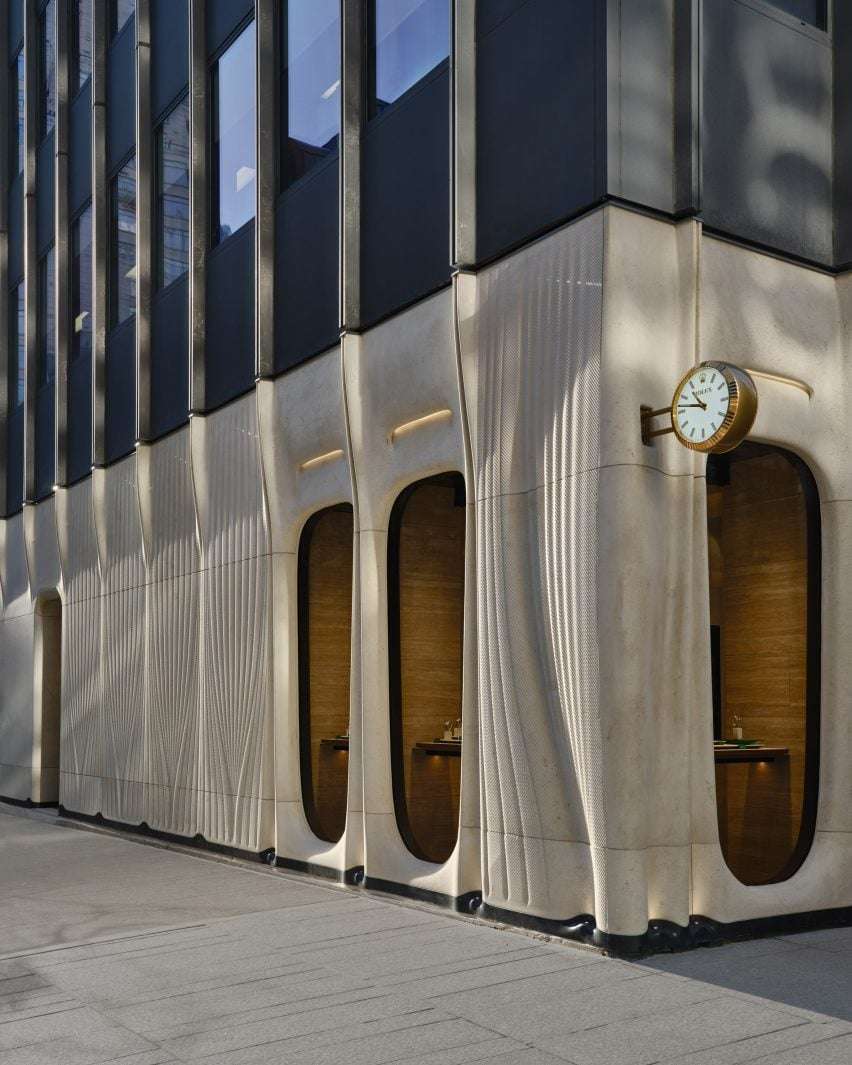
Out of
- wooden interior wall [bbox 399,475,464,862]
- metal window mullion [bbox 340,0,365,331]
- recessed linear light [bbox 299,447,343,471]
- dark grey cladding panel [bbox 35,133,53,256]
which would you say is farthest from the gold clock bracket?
dark grey cladding panel [bbox 35,133,53,256]

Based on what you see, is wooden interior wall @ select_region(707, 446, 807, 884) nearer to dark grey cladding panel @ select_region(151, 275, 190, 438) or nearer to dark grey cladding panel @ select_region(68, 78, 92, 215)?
dark grey cladding panel @ select_region(151, 275, 190, 438)

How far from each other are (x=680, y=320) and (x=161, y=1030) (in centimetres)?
585

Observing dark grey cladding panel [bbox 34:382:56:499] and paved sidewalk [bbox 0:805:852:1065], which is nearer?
paved sidewalk [bbox 0:805:852:1065]

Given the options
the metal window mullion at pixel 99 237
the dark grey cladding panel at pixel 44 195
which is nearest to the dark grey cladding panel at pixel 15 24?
the dark grey cladding panel at pixel 44 195

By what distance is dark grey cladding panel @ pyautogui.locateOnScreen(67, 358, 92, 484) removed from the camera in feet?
65.7

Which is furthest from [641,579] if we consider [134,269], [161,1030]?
[134,269]

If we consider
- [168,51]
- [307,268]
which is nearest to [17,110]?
[168,51]

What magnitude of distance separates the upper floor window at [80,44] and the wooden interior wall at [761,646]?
1417 cm

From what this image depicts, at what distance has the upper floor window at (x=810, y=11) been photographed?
34.9ft

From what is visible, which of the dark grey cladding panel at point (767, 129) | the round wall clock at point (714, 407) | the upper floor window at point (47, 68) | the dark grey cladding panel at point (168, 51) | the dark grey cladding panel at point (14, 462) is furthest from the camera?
the dark grey cladding panel at point (14, 462)

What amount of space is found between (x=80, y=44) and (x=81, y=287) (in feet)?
14.4

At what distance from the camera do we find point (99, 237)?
19562 mm

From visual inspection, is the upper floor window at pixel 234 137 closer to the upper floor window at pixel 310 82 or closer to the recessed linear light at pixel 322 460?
the upper floor window at pixel 310 82

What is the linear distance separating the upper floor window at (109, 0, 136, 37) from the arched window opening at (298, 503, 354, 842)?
30.9ft
